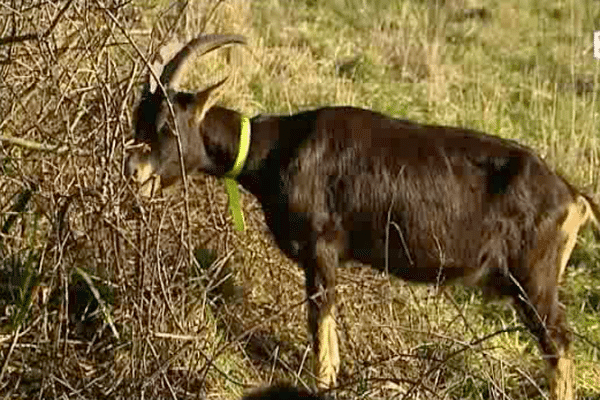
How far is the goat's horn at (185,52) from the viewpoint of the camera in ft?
21.5

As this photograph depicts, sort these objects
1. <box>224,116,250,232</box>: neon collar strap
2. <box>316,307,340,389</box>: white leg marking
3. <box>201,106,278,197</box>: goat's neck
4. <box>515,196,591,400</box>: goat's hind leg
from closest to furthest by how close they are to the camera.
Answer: <box>316,307,340,389</box>: white leg marking → <box>515,196,591,400</box>: goat's hind leg → <box>224,116,250,232</box>: neon collar strap → <box>201,106,278,197</box>: goat's neck

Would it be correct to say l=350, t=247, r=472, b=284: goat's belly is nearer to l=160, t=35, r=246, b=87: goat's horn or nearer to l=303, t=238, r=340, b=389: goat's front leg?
l=303, t=238, r=340, b=389: goat's front leg

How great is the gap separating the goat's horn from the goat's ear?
0.48 ft

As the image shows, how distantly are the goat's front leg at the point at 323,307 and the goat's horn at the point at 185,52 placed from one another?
1076 millimetres

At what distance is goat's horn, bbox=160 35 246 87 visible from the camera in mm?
6555

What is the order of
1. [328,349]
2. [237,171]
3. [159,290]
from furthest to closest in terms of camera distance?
[237,171]
[328,349]
[159,290]

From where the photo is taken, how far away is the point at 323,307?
635cm

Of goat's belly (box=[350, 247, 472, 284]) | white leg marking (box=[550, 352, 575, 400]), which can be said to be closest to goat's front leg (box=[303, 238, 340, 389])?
goat's belly (box=[350, 247, 472, 284])

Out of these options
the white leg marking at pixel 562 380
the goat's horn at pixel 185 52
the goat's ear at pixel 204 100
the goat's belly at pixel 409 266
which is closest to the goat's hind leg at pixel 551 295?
the white leg marking at pixel 562 380

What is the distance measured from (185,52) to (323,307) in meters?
1.43

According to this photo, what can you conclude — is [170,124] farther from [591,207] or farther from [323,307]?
[591,207]

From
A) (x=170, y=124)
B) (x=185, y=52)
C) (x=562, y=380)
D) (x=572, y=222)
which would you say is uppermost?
(x=185, y=52)

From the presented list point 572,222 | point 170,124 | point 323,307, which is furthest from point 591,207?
point 170,124

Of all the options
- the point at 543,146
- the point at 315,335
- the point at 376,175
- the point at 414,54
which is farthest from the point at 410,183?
the point at 414,54
